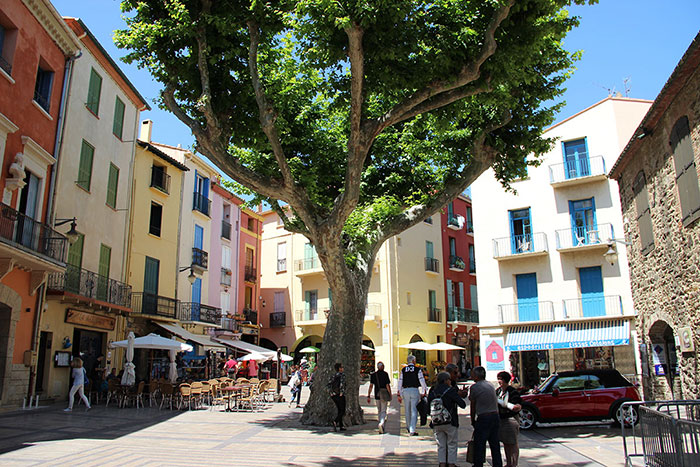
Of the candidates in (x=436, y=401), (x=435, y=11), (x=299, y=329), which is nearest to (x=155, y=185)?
(x=299, y=329)

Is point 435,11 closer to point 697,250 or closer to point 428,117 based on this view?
point 428,117

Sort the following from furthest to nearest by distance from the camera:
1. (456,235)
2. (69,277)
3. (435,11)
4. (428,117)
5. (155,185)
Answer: (456,235)
(155,185)
(69,277)
(428,117)
(435,11)

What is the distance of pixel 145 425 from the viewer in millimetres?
13391

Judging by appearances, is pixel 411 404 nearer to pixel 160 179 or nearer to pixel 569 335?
pixel 569 335

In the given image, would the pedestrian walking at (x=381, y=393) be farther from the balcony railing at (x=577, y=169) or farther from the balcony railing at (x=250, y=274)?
the balcony railing at (x=250, y=274)

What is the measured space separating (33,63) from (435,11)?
12663 mm

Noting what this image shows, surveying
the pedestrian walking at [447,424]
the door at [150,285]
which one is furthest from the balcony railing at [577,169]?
the pedestrian walking at [447,424]

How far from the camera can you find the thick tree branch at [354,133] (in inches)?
411

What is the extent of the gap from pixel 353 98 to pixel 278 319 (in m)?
28.6

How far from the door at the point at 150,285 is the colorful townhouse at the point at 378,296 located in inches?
427

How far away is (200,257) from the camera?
31.0 m

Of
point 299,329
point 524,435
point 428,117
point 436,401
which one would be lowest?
point 524,435

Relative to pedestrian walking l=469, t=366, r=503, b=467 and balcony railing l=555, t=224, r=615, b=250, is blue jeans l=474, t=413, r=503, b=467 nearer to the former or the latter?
pedestrian walking l=469, t=366, r=503, b=467

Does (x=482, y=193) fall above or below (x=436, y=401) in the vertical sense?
above
